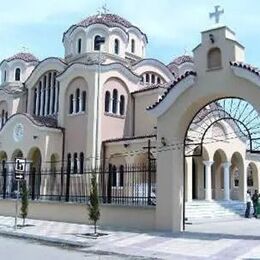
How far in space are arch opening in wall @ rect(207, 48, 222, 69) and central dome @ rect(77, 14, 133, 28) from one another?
1909 centimetres

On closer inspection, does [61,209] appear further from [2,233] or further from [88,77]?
[88,77]

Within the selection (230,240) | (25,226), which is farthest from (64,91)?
(230,240)

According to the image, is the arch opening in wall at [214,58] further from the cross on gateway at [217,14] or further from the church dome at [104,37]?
the church dome at [104,37]

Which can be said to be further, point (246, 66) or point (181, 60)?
point (181, 60)

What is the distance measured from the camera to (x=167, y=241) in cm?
1324

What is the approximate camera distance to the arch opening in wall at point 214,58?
14.6m

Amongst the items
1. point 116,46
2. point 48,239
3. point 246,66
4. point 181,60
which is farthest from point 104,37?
point 48,239

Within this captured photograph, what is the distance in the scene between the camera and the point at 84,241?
13836mm

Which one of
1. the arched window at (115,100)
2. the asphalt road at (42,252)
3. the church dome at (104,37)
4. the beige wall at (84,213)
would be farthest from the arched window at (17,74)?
the asphalt road at (42,252)

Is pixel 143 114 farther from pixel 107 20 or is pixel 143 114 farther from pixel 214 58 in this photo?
pixel 214 58

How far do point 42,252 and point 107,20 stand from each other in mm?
24321

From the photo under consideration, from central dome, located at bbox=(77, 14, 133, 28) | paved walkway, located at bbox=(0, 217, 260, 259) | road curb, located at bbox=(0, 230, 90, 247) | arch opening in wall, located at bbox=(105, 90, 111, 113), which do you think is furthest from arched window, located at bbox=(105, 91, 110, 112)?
road curb, located at bbox=(0, 230, 90, 247)

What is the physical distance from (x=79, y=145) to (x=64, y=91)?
3.92 meters

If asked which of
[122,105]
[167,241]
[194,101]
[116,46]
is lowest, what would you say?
[167,241]
